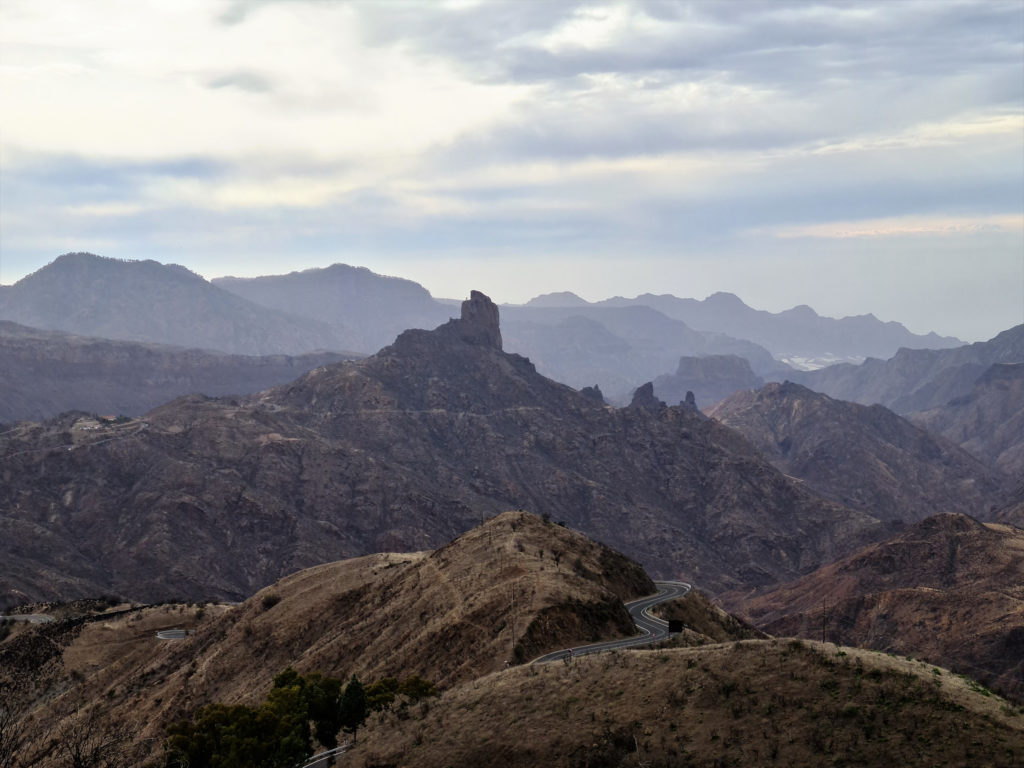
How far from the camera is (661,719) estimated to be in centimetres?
5422

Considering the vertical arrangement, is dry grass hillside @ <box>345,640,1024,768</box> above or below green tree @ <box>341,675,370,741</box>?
above

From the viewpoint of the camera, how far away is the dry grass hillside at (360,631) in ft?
299

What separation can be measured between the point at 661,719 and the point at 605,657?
42.4 ft

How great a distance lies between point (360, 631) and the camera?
109062 millimetres

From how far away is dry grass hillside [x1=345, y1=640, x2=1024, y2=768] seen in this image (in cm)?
4781

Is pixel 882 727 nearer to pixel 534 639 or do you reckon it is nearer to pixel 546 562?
pixel 534 639

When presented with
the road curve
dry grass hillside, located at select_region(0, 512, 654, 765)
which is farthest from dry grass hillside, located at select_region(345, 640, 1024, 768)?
dry grass hillside, located at select_region(0, 512, 654, 765)

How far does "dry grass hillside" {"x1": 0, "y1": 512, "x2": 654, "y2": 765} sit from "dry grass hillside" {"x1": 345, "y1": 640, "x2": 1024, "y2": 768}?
22.6 metres

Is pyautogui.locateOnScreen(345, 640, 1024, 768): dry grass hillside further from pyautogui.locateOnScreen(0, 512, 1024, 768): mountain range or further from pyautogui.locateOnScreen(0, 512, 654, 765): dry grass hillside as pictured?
pyautogui.locateOnScreen(0, 512, 654, 765): dry grass hillside

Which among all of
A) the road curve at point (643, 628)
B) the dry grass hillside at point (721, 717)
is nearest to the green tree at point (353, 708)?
the dry grass hillside at point (721, 717)

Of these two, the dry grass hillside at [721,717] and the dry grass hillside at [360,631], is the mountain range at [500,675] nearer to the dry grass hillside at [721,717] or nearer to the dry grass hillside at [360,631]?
the dry grass hillside at [721,717]

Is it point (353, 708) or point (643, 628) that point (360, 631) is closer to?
point (643, 628)

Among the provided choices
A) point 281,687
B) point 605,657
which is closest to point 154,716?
point 281,687

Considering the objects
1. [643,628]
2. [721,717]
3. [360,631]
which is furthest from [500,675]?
[360,631]
